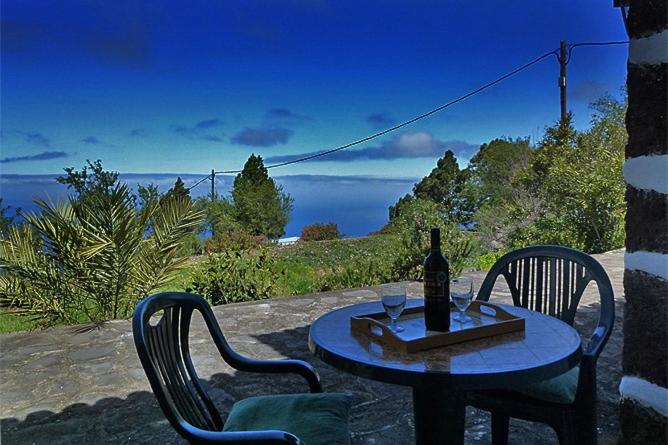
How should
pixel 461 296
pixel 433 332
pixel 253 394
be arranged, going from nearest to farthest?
pixel 433 332, pixel 461 296, pixel 253 394

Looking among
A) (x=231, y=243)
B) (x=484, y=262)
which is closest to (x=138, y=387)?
(x=231, y=243)

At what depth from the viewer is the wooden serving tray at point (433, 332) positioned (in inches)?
55.1

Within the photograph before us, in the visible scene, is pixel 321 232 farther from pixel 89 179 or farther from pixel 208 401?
pixel 208 401

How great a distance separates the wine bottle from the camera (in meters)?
1.54

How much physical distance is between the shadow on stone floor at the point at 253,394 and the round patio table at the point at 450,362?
837mm

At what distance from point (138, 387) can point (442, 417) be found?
85.7 inches

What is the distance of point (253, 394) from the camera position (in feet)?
9.40

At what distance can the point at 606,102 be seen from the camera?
10.1 m

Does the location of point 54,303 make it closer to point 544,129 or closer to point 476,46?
point 544,129

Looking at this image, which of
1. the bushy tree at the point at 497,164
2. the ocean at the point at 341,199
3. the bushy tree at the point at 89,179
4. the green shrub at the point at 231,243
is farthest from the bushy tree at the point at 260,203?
the bushy tree at the point at 89,179

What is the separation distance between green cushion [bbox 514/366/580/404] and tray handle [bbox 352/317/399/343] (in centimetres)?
52

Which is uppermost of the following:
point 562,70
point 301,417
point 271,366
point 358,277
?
point 562,70

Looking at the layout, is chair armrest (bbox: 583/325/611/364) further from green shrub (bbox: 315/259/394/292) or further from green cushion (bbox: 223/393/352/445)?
green shrub (bbox: 315/259/394/292)

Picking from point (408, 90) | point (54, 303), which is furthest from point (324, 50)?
point (54, 303)
